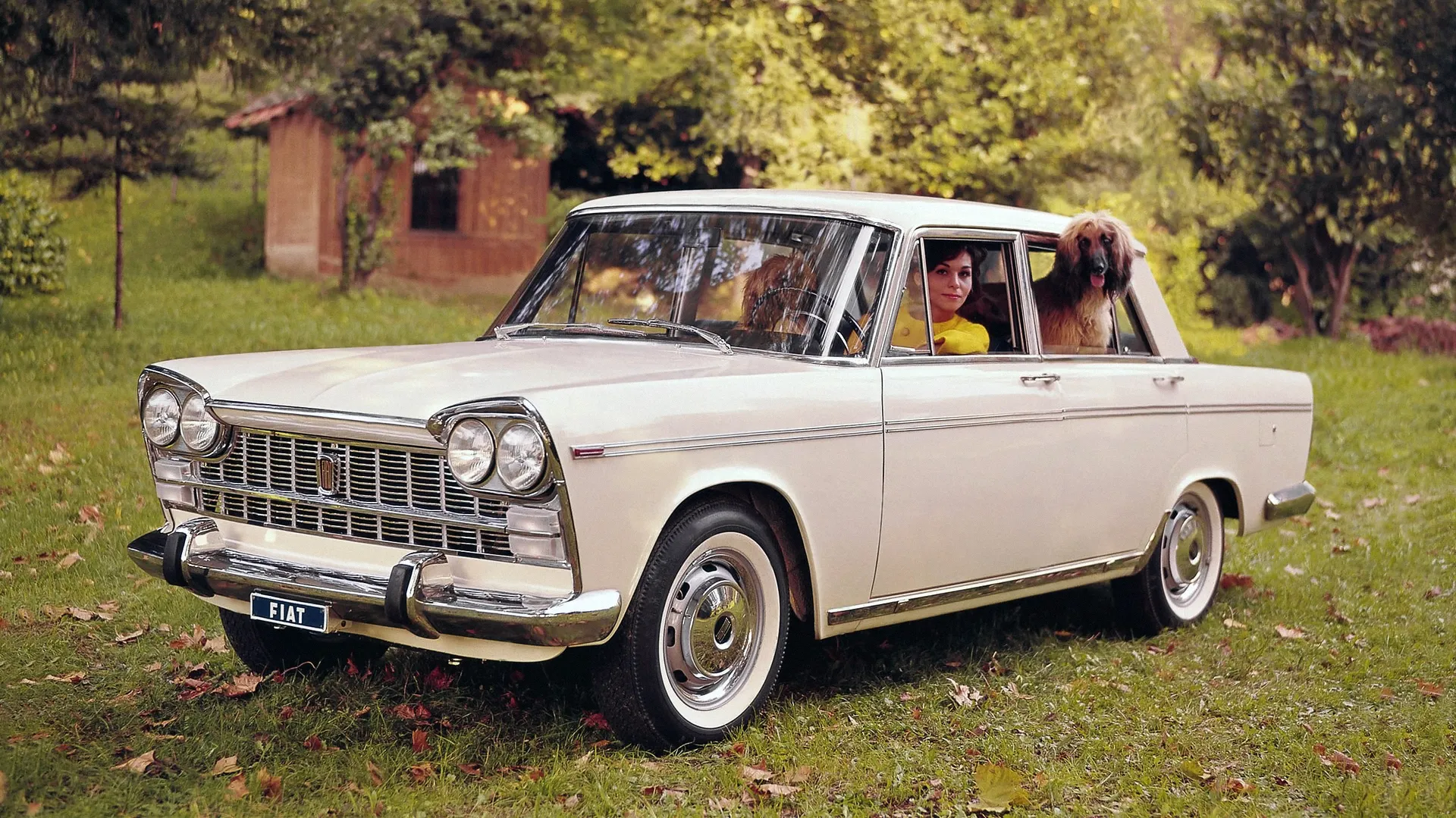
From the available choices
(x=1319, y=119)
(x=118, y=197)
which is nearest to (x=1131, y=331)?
(x=118, y=197)

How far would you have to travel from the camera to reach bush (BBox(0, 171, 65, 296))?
17.0 m

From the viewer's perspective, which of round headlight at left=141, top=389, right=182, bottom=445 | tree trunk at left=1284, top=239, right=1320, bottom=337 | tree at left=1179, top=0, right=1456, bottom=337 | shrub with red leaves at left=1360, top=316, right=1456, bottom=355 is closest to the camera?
round headlight at left=141, top=389, right=182, bottom=445

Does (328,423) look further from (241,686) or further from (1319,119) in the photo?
(1319,119)

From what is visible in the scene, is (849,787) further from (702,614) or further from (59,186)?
(59,186)

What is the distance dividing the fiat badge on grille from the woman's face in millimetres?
2366

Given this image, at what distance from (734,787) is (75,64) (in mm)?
9399

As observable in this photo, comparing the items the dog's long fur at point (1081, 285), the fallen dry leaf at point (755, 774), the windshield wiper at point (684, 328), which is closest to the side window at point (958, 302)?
Result: the dog's long fur at point (1081, 285)

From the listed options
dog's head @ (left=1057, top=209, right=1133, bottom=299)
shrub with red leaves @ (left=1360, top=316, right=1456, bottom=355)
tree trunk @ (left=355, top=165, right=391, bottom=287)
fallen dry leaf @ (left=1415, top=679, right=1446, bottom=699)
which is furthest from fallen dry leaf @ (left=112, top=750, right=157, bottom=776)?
shrub with red leaves @ (left=1360, top=316, right=1456, bottom=355)

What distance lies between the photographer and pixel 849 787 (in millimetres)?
4562

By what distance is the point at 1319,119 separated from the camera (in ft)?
61.7

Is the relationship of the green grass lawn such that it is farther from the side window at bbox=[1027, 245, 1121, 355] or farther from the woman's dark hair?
the woman's dark hair

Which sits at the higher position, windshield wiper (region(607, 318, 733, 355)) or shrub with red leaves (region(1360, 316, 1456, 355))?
windshield wiper (region(607, 318, 733, 355))

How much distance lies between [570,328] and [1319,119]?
15.6 m

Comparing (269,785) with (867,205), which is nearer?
(269,785)
